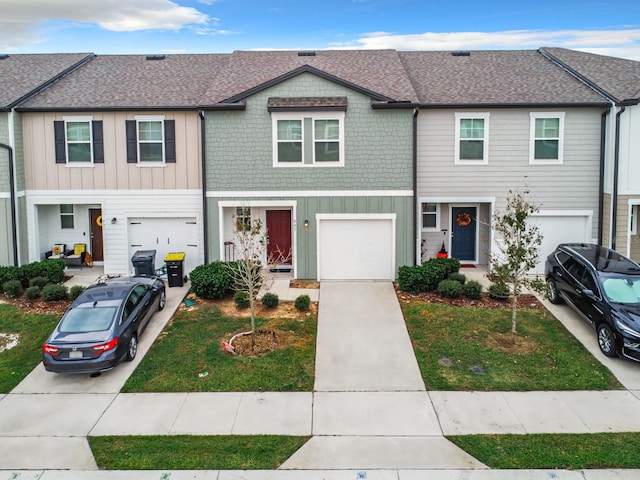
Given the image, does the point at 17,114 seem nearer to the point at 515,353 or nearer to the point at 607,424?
the point at 515,353

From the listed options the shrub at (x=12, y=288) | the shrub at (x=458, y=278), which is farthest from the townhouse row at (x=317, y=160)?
the shrub at (x=12, y=288)

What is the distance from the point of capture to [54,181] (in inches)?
743

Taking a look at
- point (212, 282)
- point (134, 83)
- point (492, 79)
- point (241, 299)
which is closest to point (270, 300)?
point (241, 299)

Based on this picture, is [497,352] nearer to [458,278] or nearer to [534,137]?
[458,278]

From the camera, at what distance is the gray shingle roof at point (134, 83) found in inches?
733

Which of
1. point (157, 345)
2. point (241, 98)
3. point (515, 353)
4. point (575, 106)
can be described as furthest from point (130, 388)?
point (575, 106)

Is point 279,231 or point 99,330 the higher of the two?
point 279,231

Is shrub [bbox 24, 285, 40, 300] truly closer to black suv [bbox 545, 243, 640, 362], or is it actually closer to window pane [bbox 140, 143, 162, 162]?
window pane [bbox 140, 143, 162, 162]

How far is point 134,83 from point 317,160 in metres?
7.03

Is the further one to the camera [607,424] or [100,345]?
[100,345]

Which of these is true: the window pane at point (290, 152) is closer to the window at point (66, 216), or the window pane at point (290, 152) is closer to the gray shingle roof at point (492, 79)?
the gray shingle roof at point (492, 79)

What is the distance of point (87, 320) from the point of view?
12.5 m

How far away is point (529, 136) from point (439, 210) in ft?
12.1

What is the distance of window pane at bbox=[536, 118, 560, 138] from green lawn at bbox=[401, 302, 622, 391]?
618 cm
